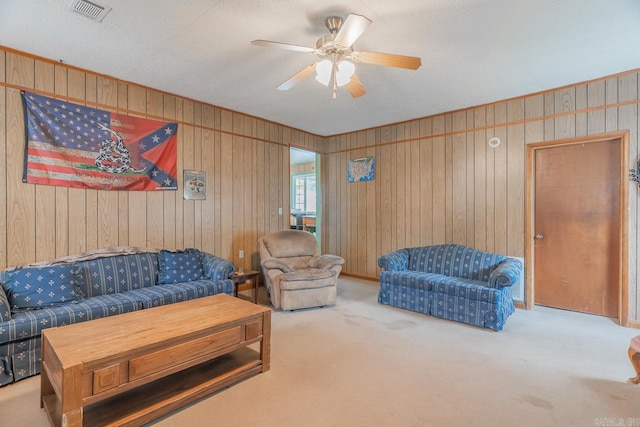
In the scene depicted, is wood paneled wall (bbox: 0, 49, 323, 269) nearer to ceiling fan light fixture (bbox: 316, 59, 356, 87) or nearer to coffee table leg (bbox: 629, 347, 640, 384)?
ceiling fan light fixture (bbox: 316, 59, 356, 87)

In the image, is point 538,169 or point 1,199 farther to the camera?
point 538,169

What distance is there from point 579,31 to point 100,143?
15.3ft

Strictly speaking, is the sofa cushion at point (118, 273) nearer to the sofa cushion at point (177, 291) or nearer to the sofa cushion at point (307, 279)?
the sofa cushion at point (177, 291)

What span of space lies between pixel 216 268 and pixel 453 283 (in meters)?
2.76

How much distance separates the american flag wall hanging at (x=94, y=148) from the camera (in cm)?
302

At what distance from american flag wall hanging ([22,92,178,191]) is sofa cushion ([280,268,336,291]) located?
1883 mm

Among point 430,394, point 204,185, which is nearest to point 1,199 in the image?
point 204,185

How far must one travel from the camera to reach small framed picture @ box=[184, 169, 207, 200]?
4.16 meters

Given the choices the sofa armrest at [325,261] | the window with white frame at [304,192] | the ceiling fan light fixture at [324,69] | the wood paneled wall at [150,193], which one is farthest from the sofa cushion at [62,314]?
the window with white frame at [304,192]

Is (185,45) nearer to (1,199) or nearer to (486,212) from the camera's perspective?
(1,199)

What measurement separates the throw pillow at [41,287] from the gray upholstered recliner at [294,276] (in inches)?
78.7

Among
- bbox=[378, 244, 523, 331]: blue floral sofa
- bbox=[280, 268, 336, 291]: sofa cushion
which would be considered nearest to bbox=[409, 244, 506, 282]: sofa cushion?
bbox=[378, 244, 523, 331]: blue floral sofa

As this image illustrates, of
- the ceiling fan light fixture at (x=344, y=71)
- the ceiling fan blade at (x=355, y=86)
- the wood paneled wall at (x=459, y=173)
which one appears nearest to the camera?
the ceiling fan light fixture at (x=344, y=71)

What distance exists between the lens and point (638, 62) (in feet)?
10.3
